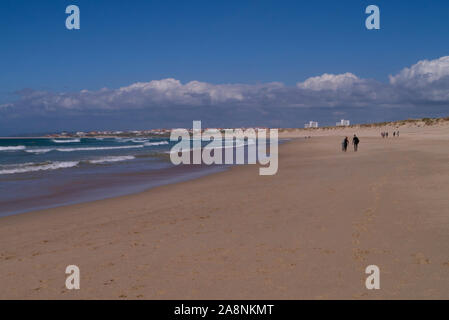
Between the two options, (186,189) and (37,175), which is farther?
(37,175)

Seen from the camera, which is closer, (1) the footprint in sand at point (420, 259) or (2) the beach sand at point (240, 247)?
(2) the beach sand at point (240, 247)

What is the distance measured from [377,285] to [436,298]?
2.33 feet

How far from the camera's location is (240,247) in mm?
7164

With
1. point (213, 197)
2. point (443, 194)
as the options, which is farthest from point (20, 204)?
point (443, 194)

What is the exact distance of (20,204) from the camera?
13.3 m

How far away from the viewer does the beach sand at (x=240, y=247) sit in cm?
539

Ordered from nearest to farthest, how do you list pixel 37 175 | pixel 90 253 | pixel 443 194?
pixel 90 253, pixel 443 194, pixel 37 175

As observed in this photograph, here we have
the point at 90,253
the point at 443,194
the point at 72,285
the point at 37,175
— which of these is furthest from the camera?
the point at 37,175

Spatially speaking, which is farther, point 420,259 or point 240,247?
point 240,247

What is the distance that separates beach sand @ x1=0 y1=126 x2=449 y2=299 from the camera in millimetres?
5387

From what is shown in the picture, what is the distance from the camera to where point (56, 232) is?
29.3 feet

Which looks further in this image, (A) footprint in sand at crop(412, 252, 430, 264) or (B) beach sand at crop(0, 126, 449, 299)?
(A) footprint in sand at crop(412, 252, 430, 264)
